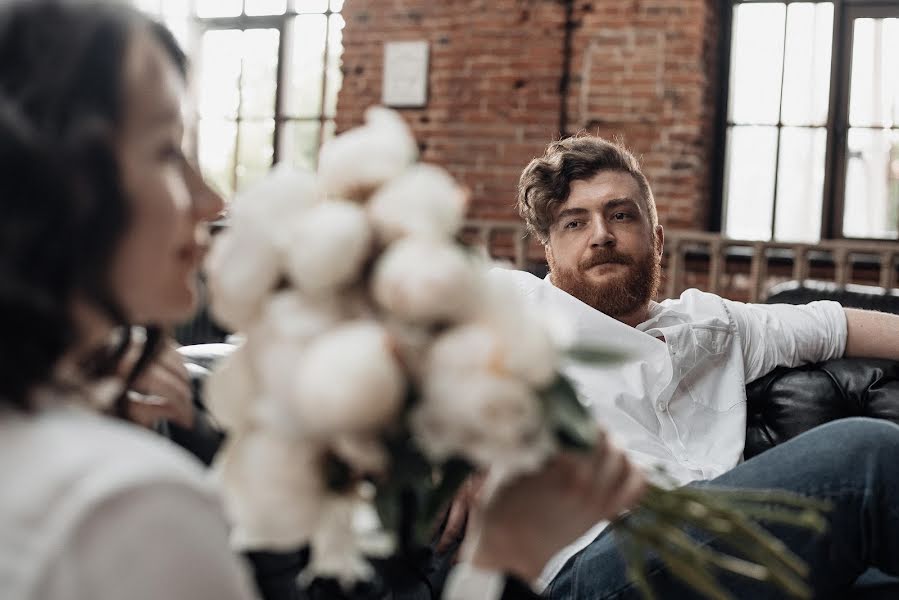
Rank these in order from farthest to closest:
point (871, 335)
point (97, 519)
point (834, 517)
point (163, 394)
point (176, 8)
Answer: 1. point (176, 8)
2. point (871, 335)
3. point (834, 517)
4. point (163, 394)
5. point (97, 519)

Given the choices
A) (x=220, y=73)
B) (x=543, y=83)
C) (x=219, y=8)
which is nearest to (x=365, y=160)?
(x=543, y=83)

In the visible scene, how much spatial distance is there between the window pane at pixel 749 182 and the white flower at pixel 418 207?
487 cm

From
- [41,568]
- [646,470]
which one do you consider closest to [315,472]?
[41,568]

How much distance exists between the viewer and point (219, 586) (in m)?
0.69

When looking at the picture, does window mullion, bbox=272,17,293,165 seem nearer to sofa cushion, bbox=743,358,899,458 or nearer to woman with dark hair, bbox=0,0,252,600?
sofa cushion, bbox=743,358,899,458

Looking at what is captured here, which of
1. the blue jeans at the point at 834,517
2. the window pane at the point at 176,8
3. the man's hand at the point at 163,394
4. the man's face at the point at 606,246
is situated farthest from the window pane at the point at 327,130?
the man's hand at the point at 163,394

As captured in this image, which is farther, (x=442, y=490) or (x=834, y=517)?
(x=834, y=517)

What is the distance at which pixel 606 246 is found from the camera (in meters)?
2.47

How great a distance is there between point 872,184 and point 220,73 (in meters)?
3.79

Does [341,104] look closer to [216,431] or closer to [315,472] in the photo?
[216,431]

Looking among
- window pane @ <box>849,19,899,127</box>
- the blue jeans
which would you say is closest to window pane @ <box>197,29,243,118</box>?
window pane @ <box>849,19,899,127</box>

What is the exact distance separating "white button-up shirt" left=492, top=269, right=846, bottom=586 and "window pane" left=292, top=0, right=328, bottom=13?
4245 mm

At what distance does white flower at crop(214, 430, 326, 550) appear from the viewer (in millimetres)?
780

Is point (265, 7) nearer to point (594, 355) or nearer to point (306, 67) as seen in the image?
point (306, 67)
